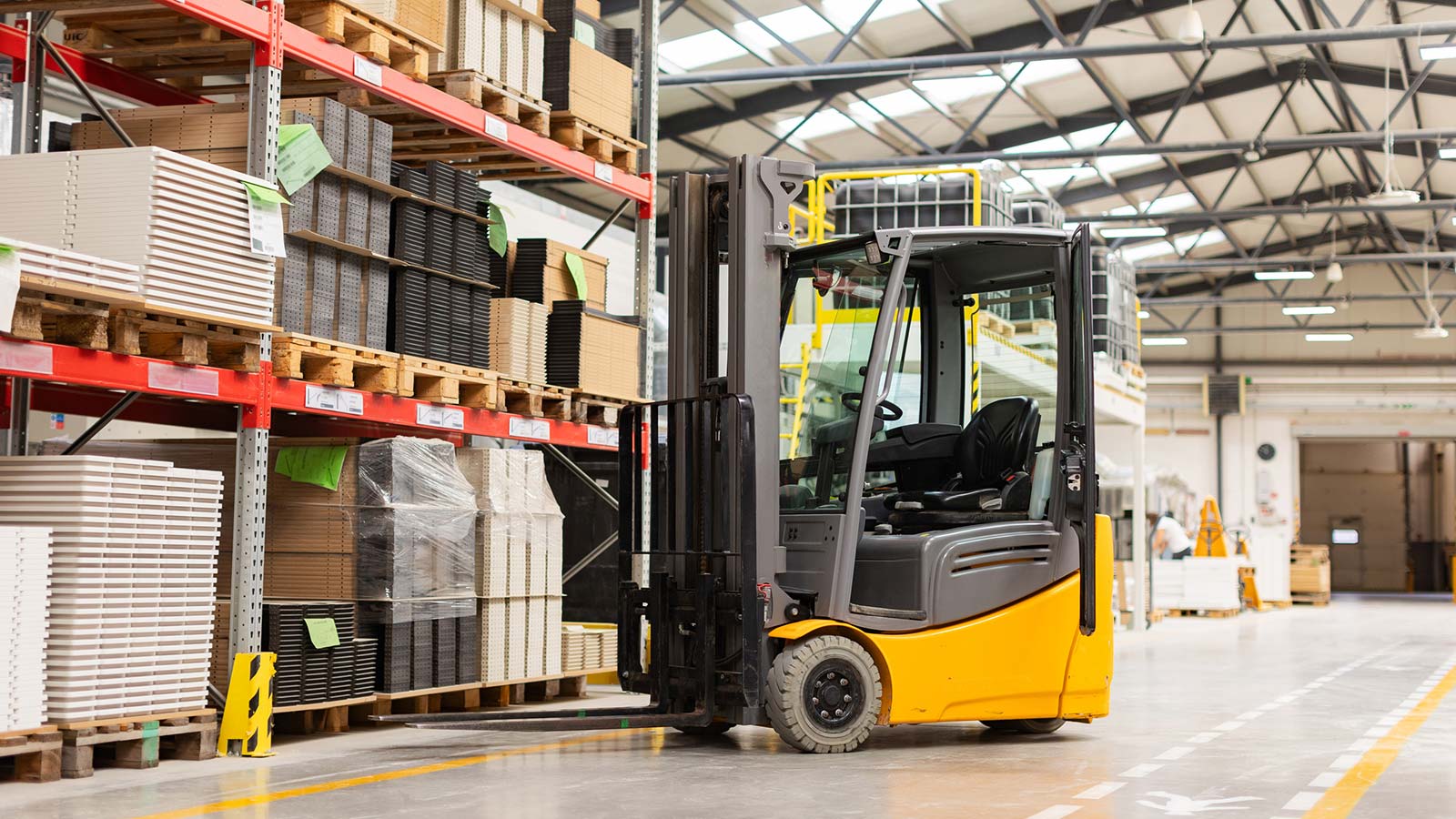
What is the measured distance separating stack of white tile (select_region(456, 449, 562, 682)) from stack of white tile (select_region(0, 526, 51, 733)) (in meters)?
2.68

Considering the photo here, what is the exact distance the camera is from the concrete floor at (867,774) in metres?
4.88

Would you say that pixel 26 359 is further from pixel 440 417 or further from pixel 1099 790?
pixel 1099 790

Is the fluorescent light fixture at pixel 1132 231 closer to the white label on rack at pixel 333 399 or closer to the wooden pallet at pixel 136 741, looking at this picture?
the white label on rack at pixel 333 399

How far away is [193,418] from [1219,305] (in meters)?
28.9

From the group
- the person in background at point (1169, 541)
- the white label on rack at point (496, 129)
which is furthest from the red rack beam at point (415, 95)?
the person in background at point (1169, 541)

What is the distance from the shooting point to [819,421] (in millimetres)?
6762

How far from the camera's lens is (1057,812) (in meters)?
4.86

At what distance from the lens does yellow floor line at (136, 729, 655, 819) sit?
186 inches

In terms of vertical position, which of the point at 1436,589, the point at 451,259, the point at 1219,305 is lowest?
the point at 1436,589

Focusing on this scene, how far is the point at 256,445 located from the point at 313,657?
1.05m

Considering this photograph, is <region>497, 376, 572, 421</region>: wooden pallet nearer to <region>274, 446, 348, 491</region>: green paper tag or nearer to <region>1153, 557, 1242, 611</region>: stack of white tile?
<region>274, 446, 348, 491</region>: green paper tag

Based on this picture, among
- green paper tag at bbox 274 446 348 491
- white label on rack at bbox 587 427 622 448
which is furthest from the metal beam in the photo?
green paper tag at bbox 274 446 348 491

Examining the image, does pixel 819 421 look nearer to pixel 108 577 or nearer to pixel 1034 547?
pixel 1034 547

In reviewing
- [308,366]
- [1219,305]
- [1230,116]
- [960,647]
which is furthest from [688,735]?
[1219,305]
